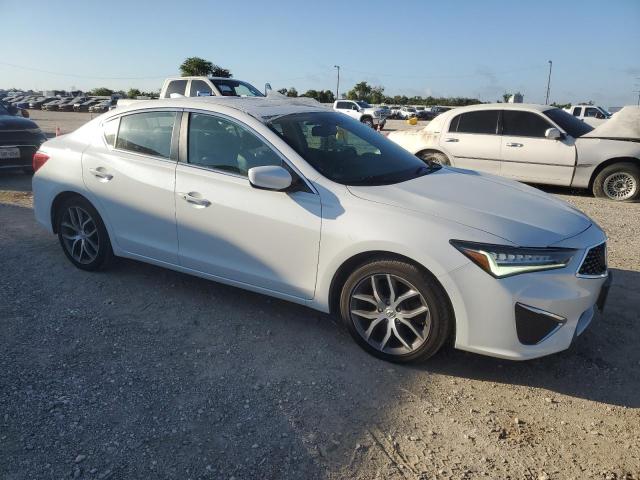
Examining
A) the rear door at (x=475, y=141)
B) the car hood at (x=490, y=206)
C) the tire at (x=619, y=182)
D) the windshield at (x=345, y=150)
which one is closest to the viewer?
the car hood at (x=490, y=206)

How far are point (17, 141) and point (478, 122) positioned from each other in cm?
799

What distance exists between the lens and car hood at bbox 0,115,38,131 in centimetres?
886

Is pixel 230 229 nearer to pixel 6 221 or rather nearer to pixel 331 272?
pixel 331 272

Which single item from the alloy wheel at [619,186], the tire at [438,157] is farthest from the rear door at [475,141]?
the alloy wheel at [619,186]

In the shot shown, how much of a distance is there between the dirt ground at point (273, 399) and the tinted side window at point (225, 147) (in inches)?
44.3

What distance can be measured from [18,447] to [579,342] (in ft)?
11.1

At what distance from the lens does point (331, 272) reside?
128 inches

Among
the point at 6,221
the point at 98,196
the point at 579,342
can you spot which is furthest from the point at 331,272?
the point at 6,221

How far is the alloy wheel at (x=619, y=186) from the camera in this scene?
26.3 feet

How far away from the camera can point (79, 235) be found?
15.0 ft

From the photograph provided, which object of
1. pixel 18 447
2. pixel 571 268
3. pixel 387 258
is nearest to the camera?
pixel 18 447

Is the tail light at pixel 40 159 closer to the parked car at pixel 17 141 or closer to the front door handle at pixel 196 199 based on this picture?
the front door handle at pixel 196 199

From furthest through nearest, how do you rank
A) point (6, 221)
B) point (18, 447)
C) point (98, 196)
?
1. point (6, 221)
2. point (98, 196)
3. point (18, 447)

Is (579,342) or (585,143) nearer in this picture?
(579,342)
